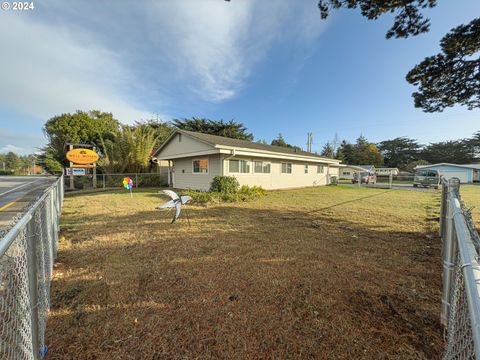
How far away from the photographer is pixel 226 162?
39.5 feet

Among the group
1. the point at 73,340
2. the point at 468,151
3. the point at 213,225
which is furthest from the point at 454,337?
the point at 468,151

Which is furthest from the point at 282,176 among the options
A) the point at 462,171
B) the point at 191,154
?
the point at 462,171

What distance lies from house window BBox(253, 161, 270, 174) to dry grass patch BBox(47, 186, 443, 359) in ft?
29.3

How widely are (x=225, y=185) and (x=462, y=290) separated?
32.6 ft

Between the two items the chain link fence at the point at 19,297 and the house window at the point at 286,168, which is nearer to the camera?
the chain link fence at the point at 19,297

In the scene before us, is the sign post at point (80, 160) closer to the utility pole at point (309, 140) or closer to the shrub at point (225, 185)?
the shrub at point (225, 185)

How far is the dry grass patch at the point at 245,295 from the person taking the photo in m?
1.89

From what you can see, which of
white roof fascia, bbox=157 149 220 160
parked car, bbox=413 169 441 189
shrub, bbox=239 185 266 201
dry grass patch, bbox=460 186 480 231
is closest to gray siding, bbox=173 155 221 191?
white roof fascia, bbox=157 149 220 160

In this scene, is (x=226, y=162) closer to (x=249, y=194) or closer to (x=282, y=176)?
(x=249, y=194)

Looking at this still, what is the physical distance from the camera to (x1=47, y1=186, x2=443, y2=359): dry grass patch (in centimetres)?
189

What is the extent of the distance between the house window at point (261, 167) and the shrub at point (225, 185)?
103 inches

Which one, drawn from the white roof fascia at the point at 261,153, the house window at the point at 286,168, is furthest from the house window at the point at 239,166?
the house window at the point at 286,168

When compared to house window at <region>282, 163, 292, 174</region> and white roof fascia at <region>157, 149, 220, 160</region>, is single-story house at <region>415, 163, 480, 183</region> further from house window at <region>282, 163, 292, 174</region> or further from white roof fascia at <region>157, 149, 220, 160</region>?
white roof fascia at <region>157, 149, 220, 160</region>

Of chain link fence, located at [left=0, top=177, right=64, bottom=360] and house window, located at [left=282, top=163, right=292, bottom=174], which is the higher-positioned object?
house window, located at [left=282, top=163, right=292, bottom=174]
